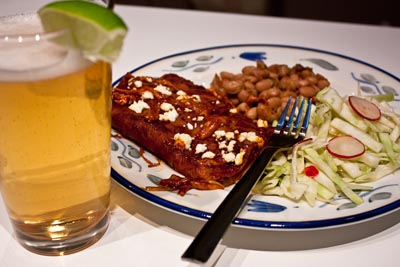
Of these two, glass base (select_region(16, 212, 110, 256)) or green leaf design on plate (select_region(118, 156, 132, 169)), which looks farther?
green leaf design on plate (select_region(118, 156, 132, 169))

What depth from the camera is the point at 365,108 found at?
1.73 metres

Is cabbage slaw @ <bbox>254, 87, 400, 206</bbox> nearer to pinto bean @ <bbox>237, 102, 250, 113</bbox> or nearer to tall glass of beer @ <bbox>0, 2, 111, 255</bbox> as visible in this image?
pinto bean @ <bbox>237, 102, 250, 113</bbox>

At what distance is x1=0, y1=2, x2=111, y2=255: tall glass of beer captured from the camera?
1010mm

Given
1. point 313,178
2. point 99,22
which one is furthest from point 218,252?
point 99,22

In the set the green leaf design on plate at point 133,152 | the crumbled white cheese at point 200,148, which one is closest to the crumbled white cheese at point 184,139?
the crumbled white cheese at point 200,148

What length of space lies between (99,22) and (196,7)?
3126mm

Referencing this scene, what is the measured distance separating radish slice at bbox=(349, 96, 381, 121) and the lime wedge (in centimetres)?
99

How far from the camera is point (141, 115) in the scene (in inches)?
64.1

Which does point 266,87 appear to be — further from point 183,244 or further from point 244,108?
point 183,244

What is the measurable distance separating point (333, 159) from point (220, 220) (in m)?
0.55

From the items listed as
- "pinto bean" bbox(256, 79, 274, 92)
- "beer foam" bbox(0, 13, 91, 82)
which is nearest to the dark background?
"pinto bean" bbox(256, 79, 274, 92)

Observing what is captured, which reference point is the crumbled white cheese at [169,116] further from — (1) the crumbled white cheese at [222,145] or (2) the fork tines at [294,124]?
(2) the fork tines at [294,124]

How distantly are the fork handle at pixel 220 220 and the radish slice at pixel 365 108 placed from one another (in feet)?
1.55

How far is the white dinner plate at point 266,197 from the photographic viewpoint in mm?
1239
